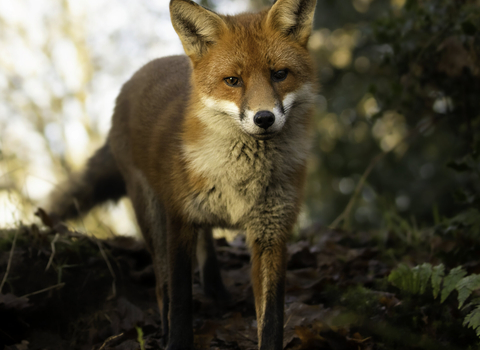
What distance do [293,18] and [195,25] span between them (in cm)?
64

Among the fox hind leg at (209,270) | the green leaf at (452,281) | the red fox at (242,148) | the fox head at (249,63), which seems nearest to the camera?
the green leaf at (452,281)

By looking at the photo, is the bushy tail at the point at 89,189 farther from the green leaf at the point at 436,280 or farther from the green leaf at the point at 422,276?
the green leaf at the point at 436,280

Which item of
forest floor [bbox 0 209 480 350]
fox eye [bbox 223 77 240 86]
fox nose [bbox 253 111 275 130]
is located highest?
fox eye [bbox 223 77 240 86]

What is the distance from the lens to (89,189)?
452cm

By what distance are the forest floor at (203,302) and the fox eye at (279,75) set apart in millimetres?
1489

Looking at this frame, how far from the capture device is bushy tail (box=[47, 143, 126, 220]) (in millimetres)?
4520

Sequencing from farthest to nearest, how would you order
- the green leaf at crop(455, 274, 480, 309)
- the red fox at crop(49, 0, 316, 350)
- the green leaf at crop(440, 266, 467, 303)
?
1. the red fox at crop(49, 0, 316, 350)
2. the green leaf at crop(440, 266, 467, 303)
3. the green leaf at crop(455, 274, 480, 309)

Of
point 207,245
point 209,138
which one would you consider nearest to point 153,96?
point 209,138

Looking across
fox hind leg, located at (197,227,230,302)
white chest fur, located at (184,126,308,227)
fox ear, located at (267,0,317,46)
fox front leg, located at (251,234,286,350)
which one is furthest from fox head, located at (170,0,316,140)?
fox hind leg, located at (197,227,230,302)

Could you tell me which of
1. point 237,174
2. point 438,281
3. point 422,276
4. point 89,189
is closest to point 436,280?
point 438,281

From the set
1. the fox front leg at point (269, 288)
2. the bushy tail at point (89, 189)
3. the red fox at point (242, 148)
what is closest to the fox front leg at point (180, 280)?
the red fox at point (242, 148)

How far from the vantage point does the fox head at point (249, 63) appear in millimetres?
2568

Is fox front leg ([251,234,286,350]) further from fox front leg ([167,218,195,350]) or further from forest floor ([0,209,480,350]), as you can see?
fox front leg ([167,218,195,350])

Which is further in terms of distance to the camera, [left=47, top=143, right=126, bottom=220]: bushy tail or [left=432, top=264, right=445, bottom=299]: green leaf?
[left=47, top=143, right=126, bottom=220]: bushy tail
